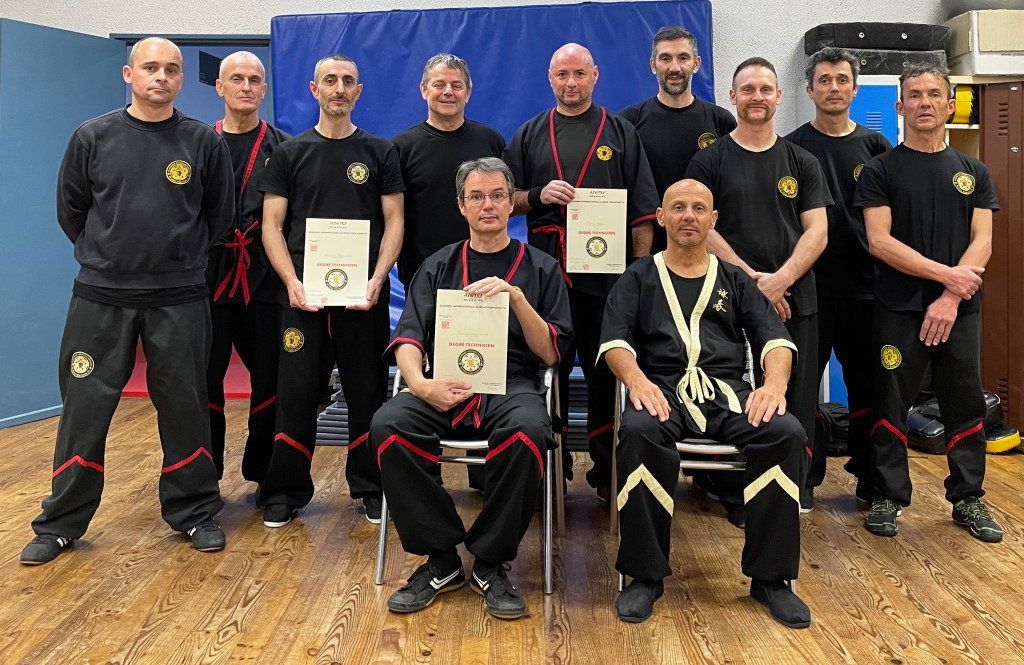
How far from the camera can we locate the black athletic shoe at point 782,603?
102 inches

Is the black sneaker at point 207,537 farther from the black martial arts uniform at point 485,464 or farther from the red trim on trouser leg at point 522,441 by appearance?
the red trim on trouser leg at point 522,441

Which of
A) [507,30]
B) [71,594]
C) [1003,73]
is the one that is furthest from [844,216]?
[71,594]

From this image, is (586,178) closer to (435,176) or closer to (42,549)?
(435,176)

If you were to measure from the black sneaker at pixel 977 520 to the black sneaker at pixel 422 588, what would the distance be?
1987 millimetres

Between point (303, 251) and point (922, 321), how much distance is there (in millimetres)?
2407

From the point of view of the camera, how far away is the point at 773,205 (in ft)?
11.0

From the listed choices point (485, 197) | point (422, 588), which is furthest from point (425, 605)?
point (485, 197)

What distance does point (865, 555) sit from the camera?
3.17 m

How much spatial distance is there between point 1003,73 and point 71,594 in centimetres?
521

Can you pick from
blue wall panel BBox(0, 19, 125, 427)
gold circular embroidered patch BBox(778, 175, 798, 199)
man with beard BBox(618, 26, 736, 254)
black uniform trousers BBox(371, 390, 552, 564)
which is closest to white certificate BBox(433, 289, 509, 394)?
black uniform trousers BBox(371, 390, 552, 564)

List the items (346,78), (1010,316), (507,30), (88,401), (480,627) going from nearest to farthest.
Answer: (480,627) < (88,401) < (346,78) < (1010,316) < (507,30)

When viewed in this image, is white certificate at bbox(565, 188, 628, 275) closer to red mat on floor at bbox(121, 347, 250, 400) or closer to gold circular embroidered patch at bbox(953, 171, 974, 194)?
gold circular embroidered patch at bbox(953, 171, 974, 194)

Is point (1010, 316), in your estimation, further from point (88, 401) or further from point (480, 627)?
point (88, 401)

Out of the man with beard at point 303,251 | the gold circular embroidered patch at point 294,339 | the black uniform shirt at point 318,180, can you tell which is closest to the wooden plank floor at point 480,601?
the man with beard at point 303,251
